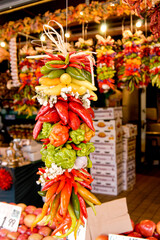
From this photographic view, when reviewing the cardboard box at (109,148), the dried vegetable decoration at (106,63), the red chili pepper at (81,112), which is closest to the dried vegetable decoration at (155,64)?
the dried vegetable decoration at (106,63)

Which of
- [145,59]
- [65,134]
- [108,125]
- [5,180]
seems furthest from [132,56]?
[65,134]

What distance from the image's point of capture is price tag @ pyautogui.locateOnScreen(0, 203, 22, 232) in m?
2.12

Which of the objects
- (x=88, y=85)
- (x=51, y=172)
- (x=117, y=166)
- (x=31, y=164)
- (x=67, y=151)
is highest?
(x=88, y=85)

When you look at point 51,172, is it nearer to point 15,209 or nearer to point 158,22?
point 15,209

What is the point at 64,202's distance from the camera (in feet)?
4.17

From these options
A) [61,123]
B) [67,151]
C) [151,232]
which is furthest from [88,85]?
[151,232]

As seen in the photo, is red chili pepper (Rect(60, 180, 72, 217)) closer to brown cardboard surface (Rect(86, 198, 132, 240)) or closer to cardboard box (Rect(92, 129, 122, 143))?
brown cardboard surface (Rect(86, 198, 132, 240))

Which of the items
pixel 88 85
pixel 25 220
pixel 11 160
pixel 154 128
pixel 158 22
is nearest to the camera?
pixel 88 85

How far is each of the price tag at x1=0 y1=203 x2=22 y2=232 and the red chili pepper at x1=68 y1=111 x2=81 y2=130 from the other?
48.8 inches

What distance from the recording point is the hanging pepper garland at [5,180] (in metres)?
3.52

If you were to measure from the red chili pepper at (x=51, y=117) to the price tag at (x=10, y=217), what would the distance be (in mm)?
1192

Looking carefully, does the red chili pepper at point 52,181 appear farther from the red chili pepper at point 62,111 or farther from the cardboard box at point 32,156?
the cardboard box at point 32,156

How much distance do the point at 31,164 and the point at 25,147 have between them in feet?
1.08

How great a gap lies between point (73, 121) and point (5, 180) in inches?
103
